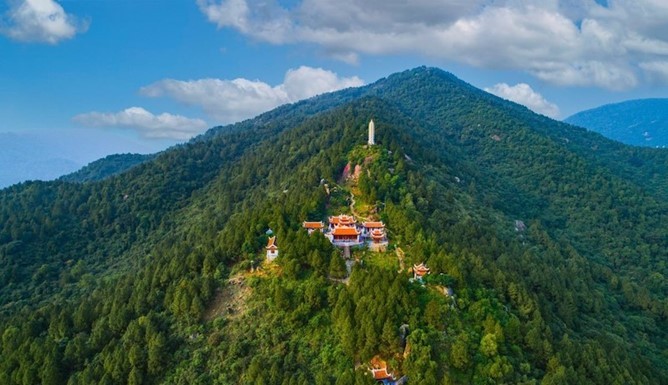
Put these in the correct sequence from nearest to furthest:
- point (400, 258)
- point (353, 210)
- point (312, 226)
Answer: point (400, 258) → point (312, 226) → point (353, 210)

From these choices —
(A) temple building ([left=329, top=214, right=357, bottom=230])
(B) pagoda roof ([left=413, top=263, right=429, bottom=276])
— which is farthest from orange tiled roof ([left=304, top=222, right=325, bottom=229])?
(B) pagoda roof ([left=413, top=263, right=429, bottom=276])

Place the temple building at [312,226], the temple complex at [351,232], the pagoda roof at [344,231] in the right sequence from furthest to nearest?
1. the temple building at [312,226]
2. the temple complex at [351,232]
3. the pagoda roof at [344,231]

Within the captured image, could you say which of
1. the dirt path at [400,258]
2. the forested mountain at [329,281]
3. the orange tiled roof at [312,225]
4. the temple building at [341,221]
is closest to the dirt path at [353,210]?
the forested mountain at [329,281]

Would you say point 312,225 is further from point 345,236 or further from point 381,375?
point 381,375

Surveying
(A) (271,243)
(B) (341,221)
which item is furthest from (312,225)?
(A) (271,243)

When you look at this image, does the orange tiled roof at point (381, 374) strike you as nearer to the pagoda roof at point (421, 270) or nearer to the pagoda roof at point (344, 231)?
the pagoda roof at point (421, 270)

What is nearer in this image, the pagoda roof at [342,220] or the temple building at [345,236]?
the temple building at [345,236]

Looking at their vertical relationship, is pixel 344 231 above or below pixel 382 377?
above

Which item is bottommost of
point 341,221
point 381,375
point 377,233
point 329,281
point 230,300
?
point 381,375

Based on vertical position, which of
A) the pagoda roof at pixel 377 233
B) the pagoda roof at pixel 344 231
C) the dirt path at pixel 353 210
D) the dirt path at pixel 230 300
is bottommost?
the dirt path at pixel 230 300
